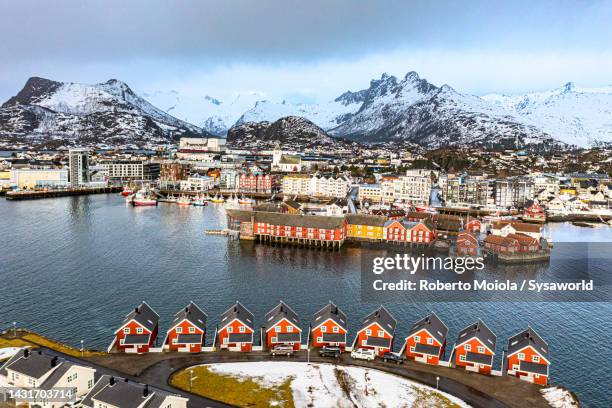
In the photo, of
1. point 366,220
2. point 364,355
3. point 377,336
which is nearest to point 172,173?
point 366,220

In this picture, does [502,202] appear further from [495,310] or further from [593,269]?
[495,310]

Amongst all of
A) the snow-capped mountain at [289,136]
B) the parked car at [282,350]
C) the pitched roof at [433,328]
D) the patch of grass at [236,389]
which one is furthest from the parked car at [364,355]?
the snow-capped mountain at [289,136]

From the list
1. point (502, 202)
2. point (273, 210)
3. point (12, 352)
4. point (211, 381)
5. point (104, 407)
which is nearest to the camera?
point (104, 407)

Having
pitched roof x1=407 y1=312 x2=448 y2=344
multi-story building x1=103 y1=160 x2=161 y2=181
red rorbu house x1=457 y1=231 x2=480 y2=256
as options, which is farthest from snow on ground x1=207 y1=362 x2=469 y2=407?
multi-story building x1=103 y1=160 x2=161 y2=181

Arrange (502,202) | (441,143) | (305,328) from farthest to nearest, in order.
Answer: (441,143), (502,202), (305,328)

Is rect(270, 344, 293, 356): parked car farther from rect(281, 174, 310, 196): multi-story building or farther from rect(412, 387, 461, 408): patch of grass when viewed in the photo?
rect(281, 174, 310, 196): multi-story building

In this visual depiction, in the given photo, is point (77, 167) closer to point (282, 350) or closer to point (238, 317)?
point (238, 317)

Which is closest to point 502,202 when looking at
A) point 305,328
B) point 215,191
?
point 215,191
